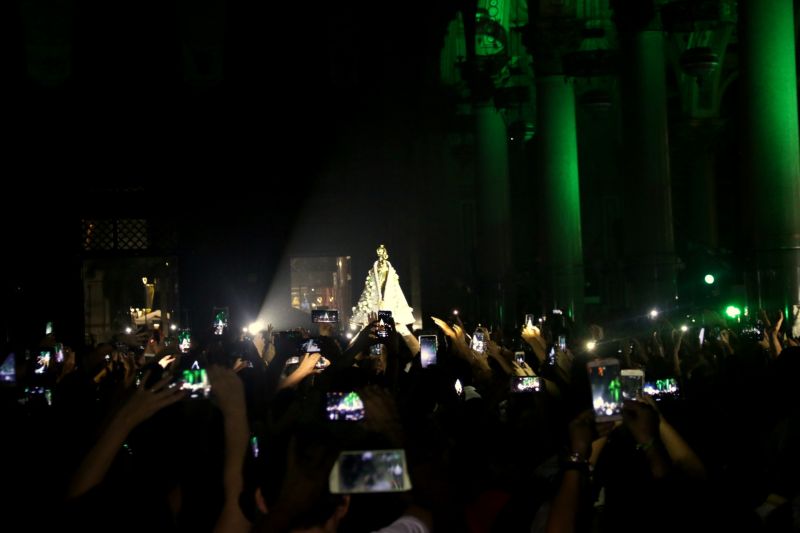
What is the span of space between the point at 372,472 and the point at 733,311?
51.8ft

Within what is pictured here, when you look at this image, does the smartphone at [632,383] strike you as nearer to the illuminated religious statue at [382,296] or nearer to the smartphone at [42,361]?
the smartphone at [42,361]

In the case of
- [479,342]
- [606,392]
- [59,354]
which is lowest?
[479,342]

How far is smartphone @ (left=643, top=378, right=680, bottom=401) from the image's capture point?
595 centimetres

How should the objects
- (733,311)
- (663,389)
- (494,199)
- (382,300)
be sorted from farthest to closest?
(494,199) < (382,300) < (733,311) < (663,389)

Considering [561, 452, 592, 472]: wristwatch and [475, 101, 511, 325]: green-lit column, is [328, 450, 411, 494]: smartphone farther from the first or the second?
[475, 101, 511, 325]: green-lit column

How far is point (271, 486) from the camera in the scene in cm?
342

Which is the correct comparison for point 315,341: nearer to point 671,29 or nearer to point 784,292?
point 784,292

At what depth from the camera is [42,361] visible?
8.60 m

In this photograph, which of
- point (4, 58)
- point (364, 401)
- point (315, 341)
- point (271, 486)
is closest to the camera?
point (271, 486)

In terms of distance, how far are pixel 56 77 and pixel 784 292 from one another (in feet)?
56.9

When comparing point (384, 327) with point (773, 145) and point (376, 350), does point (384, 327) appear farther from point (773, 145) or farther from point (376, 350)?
point (773, 145)

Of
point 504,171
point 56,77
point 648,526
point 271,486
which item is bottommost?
point 648,526

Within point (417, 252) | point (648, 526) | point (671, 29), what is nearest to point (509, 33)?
point (417, 252)

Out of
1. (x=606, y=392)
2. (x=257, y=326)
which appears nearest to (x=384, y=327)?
(x=606, y=392)
